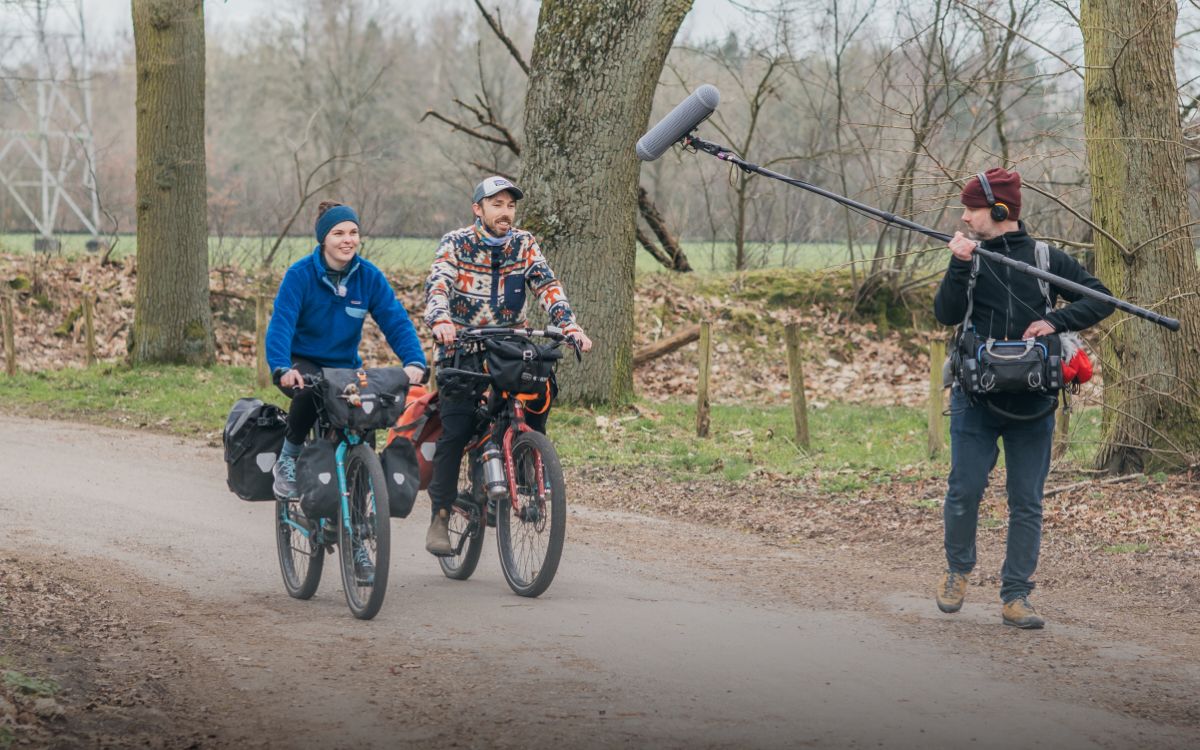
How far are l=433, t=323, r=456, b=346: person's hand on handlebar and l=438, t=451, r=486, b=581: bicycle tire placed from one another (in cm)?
89

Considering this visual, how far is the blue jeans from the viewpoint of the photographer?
6.47 meters

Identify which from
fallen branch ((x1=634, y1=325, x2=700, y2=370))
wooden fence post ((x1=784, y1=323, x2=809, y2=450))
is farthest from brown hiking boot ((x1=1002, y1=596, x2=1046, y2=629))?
fallen branch ((x1=634, y1=325, x2=700, y2=370))

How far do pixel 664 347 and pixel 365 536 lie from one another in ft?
43.9

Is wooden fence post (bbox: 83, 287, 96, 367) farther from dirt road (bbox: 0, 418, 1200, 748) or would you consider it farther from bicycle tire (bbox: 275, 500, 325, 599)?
bicycle tire (bbox: 275, 500, 325, 599)

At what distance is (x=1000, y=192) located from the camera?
638 centimetres

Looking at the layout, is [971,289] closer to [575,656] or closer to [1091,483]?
[575,656]

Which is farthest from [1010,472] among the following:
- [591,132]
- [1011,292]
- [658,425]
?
[591,132]

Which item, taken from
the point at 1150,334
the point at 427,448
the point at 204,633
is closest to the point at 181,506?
the point at 427,448

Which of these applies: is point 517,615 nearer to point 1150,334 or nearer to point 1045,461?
point 1045,461

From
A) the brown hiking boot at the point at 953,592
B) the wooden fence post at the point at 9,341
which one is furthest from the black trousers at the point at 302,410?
the wooden fence post at the point at 9,341

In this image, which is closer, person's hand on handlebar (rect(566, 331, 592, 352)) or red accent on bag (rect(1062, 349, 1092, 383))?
red accent on bag (rect(1062, 349, 1092, 383))

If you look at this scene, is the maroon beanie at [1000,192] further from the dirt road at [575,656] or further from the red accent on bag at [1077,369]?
the dirt road at [575,656]

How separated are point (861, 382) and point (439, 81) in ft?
110

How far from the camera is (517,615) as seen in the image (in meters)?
6.57
